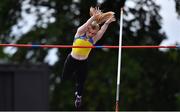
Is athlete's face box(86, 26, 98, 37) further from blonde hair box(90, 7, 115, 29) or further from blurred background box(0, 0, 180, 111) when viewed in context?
blurred background box(0, 0, 180, 111)

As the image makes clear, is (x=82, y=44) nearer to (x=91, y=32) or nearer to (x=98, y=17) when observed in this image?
(x=91, y=32)

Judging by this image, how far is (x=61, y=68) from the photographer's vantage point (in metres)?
22.9

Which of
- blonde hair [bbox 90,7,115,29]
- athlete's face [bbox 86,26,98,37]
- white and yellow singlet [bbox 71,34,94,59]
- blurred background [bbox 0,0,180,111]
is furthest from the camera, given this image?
blurred background [bbox 0,0,180,111]

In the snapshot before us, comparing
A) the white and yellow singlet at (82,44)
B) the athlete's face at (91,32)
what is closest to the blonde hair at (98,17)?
the athlete's face at (91,32)

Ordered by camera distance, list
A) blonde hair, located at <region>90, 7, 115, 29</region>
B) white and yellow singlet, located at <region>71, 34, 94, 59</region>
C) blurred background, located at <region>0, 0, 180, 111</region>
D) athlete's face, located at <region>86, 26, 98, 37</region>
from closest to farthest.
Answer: blonde hair, located at <region>90, 7, 115, 29</region>
athlete's face, located at <region>86, 26, 98, 37</region>
white and yellow singlet, located at <region>71, 34, 94, 59</region>
blurred background, located at <region>0, 0, 180, 111</region>

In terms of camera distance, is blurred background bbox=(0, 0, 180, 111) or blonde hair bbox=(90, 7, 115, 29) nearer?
blonde hair bbox=(90, 7, 115, 29)

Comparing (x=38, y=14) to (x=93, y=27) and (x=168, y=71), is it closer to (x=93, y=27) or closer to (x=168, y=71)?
(x=168, y=71)

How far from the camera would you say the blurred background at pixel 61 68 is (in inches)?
834

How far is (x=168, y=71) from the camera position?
2252 cm

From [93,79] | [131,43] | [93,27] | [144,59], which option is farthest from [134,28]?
[93,27]

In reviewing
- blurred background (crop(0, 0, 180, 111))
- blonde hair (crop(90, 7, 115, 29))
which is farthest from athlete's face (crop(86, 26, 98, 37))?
blurred background (crop(0, 0, 180, 111))

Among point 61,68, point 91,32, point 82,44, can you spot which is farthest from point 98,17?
point 61,68

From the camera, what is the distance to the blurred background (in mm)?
21172

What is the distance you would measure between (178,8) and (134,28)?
3.65 metres
